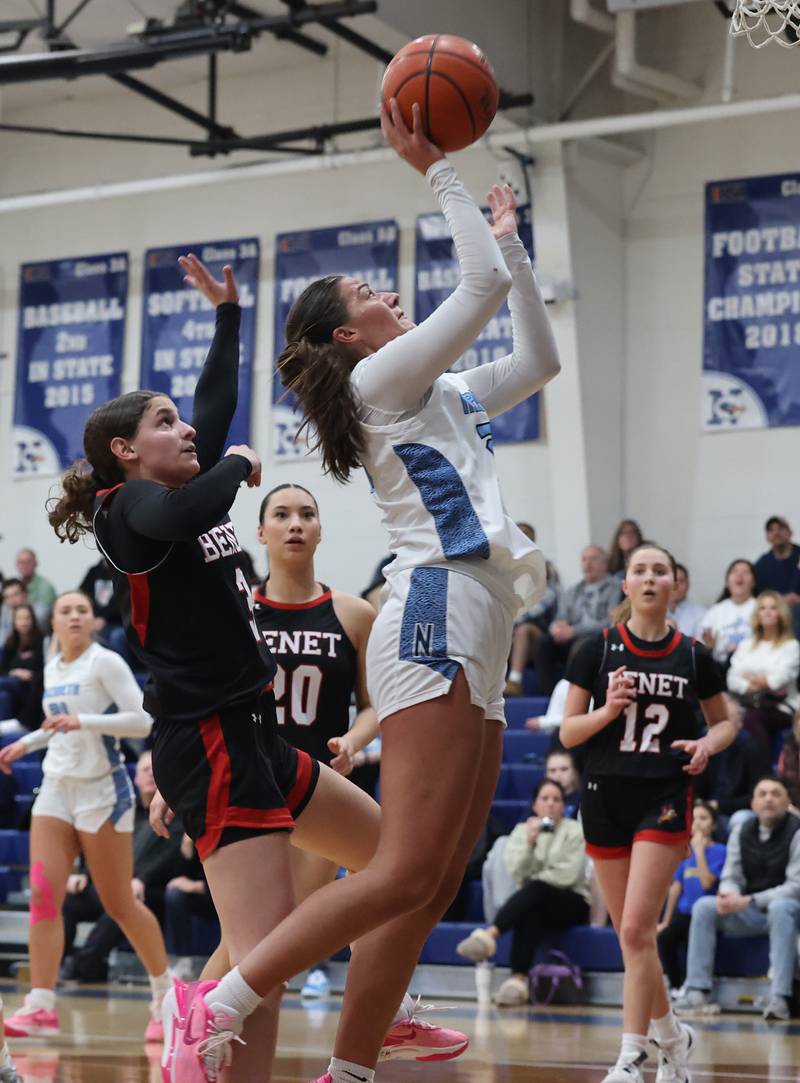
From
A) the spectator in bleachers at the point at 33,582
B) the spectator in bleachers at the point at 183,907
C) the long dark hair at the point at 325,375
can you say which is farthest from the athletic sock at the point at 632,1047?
the spectator in bleachers at the point at 33,582

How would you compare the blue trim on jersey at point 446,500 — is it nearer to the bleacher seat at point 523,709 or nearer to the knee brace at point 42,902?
the knee brace at point 42,902

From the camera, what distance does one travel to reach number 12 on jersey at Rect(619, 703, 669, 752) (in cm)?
588

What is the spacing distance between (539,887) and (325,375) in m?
6.14

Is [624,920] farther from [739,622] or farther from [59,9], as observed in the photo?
[59,9]

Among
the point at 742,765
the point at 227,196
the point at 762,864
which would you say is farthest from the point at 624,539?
the point at 227,196

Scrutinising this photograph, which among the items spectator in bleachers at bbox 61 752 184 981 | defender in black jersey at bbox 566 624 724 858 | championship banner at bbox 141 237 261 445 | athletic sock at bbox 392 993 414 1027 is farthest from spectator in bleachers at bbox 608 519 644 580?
athletic sock at bbox 392 993 414 1027

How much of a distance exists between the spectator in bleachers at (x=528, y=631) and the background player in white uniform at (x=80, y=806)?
17.4ft

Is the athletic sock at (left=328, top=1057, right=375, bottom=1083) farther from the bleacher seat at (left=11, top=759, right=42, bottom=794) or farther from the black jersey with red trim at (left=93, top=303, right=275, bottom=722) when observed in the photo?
the bleacher seat at (left=11, top=759, right=42, bottom=794)

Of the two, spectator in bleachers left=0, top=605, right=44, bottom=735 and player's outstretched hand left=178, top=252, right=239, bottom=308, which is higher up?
player's outstretched hand left=178, top=252, right=239, bottom=308

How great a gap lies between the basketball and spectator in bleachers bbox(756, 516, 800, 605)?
9104 mm

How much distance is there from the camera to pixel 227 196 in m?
15.9

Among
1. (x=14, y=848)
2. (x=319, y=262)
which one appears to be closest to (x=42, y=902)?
(x=14, y=848)

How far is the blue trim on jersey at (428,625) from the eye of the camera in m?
3.58

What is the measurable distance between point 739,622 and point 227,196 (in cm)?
715
